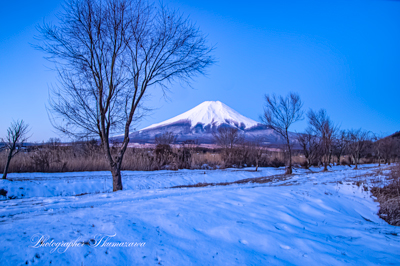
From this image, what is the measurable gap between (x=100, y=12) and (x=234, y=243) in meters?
7.03

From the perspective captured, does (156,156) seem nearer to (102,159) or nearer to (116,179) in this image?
(102,159)

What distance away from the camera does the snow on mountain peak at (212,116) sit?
12288 centimetres

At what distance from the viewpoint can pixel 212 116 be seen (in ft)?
440

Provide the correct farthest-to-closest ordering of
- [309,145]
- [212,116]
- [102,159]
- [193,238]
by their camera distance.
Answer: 1. [212,116]
2. [309,145]
3. [102,159]
4. [193,238]

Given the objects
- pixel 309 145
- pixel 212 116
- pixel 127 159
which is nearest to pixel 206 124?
pixel 212 116

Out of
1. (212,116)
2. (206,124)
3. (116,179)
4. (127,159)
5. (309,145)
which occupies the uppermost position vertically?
(212,116)

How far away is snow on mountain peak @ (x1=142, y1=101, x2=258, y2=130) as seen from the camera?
123 metres

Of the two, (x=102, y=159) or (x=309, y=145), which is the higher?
(x=309, y=145)

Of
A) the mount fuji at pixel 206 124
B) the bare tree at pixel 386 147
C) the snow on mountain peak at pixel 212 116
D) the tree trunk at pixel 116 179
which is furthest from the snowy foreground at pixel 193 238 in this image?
the snow on mountain peak at pixel 212 116

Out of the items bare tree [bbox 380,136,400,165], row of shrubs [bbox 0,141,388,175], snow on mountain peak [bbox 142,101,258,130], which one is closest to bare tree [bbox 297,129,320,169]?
row of shrubs [bbox 0,141,388,175]

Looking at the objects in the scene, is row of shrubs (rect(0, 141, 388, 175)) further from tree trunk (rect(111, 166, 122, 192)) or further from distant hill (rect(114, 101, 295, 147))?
distant hill (rect(114, 101, 295, 147))

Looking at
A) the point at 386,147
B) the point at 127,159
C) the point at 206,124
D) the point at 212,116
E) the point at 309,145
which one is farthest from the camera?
the point at 212,116

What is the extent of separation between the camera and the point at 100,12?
6.50 meters

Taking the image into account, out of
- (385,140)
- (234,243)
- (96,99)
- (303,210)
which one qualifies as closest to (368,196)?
(303,210)
